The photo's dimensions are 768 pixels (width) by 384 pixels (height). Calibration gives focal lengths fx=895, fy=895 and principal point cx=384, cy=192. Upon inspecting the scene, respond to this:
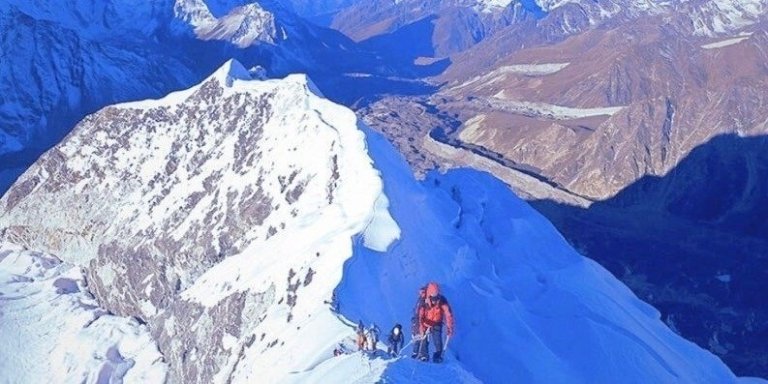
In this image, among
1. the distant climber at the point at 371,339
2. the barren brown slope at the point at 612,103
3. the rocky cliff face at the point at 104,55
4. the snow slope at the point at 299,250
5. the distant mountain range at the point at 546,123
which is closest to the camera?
the distant climber at the point at 371,339

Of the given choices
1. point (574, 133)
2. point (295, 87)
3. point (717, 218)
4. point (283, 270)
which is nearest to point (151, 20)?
point (574, 133)

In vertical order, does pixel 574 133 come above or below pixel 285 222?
below

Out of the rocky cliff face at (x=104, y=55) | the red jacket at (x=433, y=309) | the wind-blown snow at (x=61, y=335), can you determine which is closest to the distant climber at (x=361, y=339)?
the red jacket at (x=433, y=309)

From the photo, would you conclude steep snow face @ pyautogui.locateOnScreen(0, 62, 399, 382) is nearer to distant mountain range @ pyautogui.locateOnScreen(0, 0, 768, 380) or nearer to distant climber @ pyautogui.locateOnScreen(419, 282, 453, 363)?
distant mountain range @ pyautogui.locateOnScreen(0, 0, 768, 380)

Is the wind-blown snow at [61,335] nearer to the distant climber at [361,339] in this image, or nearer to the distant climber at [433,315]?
the distant climber at [361,339]

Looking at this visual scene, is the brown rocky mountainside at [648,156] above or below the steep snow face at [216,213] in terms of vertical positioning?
below

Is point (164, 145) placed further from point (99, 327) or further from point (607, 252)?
point (607, 252)

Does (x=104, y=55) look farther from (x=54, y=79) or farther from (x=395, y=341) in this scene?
(x=395, y=341)
